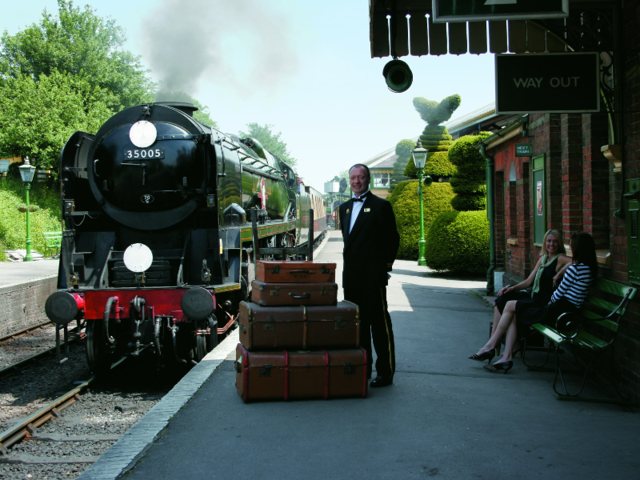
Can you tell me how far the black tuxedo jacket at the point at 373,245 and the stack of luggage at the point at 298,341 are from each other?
11.9 inches

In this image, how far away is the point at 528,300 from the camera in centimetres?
588

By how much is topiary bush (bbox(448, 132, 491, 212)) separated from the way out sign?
35.1 ft

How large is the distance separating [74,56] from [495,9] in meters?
37.8

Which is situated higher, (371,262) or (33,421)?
(371,262)

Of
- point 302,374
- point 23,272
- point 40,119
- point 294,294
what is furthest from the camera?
point 40,119

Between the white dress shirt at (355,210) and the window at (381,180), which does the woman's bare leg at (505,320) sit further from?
the window at (381,180)

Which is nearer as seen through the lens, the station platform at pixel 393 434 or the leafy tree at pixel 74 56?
the station platform at pixel 393 434

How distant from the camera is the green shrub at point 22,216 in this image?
23.6 m

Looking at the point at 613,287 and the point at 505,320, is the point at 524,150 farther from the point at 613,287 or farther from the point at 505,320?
the point at 613,287

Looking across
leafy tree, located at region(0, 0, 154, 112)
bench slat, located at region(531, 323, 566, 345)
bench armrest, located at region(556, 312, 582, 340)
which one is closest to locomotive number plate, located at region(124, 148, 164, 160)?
bench slat, located at region(531, 323, 566, 345)

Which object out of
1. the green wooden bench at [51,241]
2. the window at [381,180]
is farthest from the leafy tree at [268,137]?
the green wooden bench at [51,241]

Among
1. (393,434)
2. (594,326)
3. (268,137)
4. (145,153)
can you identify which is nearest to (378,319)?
(393,434)

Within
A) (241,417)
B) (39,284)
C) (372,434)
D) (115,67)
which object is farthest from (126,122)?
(115,67)

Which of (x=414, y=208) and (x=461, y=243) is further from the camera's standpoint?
(x=414, y=208)
